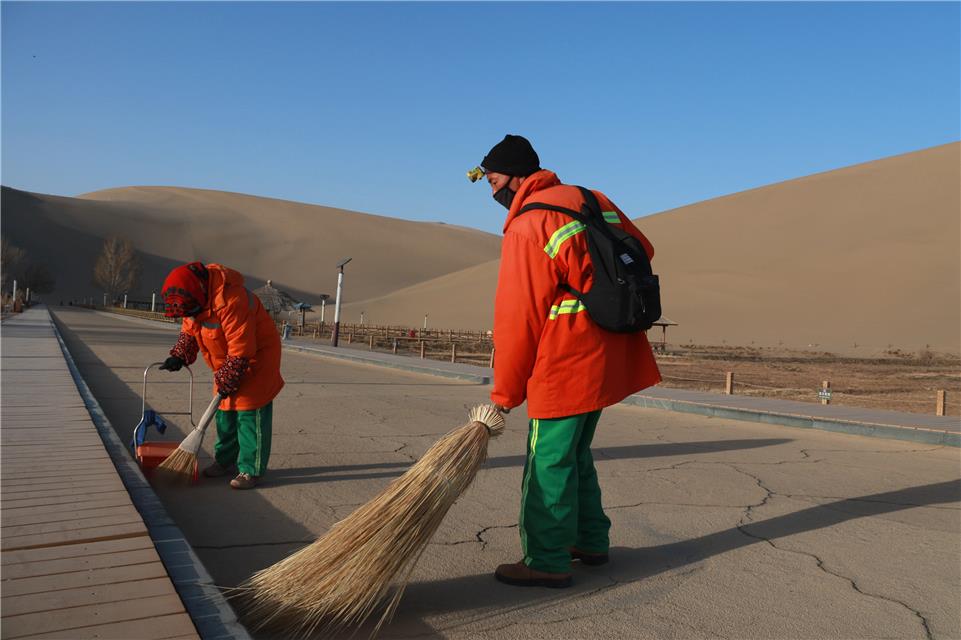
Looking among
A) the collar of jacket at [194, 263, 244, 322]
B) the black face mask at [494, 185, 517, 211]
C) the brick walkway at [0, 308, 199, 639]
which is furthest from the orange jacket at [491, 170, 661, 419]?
the collar of jacket at [194, 263, 244, 322]

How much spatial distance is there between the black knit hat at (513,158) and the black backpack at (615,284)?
0.30 meters

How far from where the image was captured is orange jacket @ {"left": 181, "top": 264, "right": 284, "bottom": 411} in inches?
223

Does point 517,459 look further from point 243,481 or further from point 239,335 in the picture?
point 239,335

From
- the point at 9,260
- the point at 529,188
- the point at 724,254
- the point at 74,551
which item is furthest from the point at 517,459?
the point at 9,260

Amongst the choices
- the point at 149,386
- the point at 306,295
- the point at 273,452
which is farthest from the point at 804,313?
the point at 306,295

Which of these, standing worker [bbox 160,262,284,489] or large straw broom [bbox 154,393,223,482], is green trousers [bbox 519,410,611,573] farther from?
large straw broom [bbox 154,393,223,482]

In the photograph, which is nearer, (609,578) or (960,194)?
(609,578)

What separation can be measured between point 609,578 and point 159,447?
3.54m

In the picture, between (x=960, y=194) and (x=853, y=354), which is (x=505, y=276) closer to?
(x=853, y=354)

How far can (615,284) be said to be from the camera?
3.71 m

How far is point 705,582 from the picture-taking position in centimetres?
411

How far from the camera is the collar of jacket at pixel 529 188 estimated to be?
394cm

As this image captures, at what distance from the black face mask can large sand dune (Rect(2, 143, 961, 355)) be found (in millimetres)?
44067

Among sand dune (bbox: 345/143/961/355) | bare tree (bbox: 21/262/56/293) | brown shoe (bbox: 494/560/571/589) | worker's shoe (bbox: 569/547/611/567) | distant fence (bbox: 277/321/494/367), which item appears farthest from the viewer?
bare tree (bbox: 21/262/56/293)
